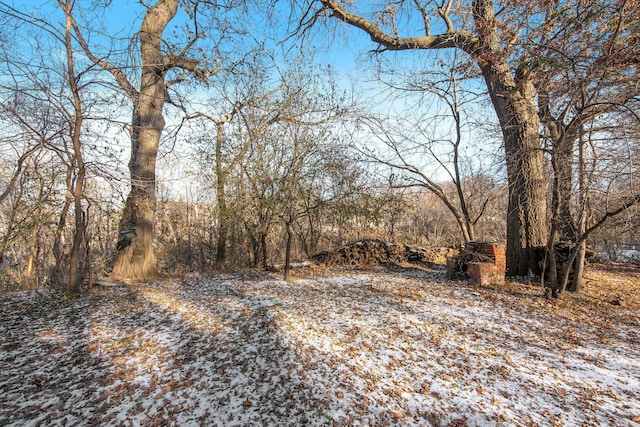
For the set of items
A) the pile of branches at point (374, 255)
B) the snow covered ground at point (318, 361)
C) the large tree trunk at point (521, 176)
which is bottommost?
the snow covered ground at point (318, 361)

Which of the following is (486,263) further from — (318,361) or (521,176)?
(318,361)

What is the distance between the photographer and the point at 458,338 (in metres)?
3.22

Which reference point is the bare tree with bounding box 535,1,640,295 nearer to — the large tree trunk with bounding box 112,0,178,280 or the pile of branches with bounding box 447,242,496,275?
the pile of branches with bounding box 447,242,496,275

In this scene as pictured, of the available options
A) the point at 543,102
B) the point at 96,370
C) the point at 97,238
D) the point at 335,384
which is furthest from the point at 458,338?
the point at 97,238

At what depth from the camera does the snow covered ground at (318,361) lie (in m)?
2.06

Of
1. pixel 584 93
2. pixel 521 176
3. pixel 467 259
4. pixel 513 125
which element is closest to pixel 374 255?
pixel 467 259

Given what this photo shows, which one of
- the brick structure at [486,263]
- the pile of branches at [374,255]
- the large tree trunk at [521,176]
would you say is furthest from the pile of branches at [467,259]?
the pile of branches at [374,255]

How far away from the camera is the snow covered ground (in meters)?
2.06

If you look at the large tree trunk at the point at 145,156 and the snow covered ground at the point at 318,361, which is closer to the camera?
the snow covered ground at the point at 318,361

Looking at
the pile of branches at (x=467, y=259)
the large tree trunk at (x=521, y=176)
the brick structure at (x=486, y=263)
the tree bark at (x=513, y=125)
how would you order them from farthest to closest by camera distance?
the pile of branches at (x=467, y=259), the brick structure at (x=486, y=263), the large tree trunk at (x=521, y=176), the tree bark at (x=513, y=125)

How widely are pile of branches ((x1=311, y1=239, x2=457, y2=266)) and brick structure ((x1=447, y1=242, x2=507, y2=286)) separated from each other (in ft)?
8.93

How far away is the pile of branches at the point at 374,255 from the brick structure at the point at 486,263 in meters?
2.72

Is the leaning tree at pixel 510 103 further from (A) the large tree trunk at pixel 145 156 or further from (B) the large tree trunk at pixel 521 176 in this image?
(A) the large tree trunk at pixel 145 156

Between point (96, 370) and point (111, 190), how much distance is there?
11.4 ft
